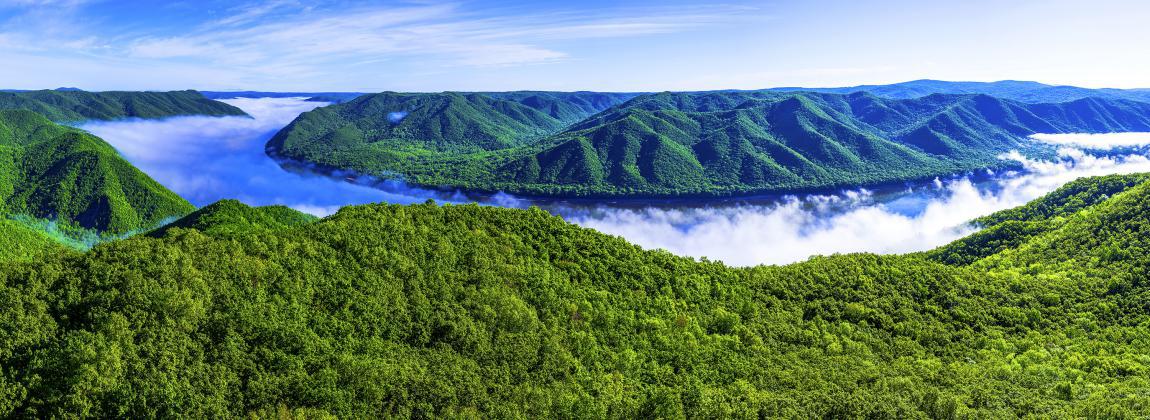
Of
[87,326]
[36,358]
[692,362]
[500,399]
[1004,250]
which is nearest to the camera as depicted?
[36,358]

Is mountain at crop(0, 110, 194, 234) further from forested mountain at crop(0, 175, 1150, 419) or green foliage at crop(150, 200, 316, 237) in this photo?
forested mountain at crop(0, 175, 1150, 419)

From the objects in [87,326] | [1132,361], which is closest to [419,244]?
[87,326]

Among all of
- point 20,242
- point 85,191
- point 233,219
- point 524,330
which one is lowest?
point 20,242

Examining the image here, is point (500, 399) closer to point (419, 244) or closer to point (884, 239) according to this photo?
point (419, 244)

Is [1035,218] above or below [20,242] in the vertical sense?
above

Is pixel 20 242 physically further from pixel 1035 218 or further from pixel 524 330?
pixel 1035 218

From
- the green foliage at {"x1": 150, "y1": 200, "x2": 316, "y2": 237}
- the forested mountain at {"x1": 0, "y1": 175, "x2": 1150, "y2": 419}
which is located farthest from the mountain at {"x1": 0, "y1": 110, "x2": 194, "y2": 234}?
the forested mountain at {"x1": 0, "y1": 175, "x2": 1150, "y2": 419}

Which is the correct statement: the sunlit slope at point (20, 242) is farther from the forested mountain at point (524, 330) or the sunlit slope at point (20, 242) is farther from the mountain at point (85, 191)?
the forested mountain at point (524, 330)

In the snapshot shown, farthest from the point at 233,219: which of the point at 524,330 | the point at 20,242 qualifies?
the point at 524,330
